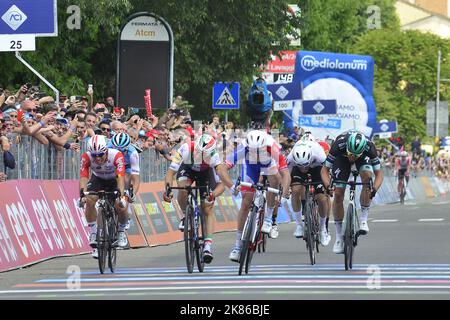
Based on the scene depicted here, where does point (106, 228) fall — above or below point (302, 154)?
below

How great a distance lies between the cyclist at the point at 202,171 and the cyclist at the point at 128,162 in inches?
24.9

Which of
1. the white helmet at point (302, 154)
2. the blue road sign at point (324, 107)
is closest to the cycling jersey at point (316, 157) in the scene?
the white helmet at point (302, 154)

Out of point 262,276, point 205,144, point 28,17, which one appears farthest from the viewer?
point 28,17

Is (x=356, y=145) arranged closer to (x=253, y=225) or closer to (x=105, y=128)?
(x=253, y=225)

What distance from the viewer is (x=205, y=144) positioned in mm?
18859

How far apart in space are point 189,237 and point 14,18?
3.76 metres

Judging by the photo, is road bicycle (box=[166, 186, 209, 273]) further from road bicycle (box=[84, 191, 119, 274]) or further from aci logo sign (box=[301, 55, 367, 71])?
aci logo sign (box=[301, 55, 367, 71])

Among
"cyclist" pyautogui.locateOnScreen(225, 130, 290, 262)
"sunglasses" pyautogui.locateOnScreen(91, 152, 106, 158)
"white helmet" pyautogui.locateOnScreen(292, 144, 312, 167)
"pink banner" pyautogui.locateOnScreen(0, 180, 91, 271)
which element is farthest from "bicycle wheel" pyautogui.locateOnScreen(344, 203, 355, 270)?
"pink banner" pyautogui.locateOnScreen(0, 180, 91, 271)

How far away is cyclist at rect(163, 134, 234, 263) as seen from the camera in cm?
1889

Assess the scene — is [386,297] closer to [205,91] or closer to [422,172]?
[205,91]

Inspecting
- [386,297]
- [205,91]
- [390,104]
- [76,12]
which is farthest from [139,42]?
[390,104]

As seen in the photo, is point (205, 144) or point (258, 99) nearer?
point (205, 144)

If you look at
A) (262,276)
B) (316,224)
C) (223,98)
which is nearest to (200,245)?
(262,276)
